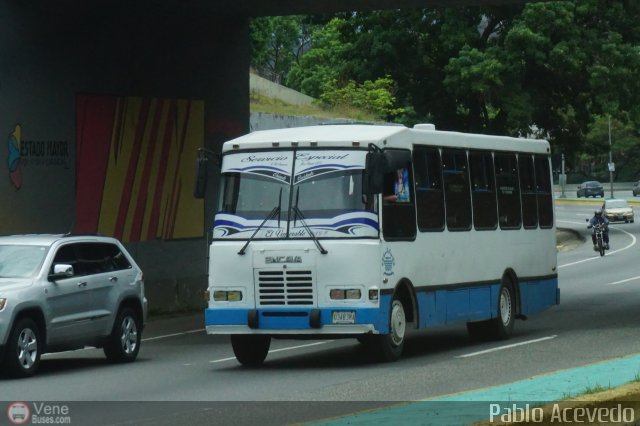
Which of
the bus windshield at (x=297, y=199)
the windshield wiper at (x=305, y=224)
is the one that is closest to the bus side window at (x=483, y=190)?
the bus windshield at (x=297, y=199)

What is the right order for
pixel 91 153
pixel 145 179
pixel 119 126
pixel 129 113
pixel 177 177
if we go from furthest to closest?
pixel 177 177, pixel 145 179, pixel 129 113, pixel 119 126, pixel 91 153

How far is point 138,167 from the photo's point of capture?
29266 millimetres

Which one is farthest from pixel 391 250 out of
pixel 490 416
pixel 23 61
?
pixel 23 61

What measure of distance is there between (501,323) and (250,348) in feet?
15.9

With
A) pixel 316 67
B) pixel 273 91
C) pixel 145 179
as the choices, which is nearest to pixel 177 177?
pixel 145 179

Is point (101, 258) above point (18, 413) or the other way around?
above

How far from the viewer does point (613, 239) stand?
205 feet

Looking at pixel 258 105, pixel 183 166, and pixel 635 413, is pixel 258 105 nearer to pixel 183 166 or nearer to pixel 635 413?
pixel 183 166

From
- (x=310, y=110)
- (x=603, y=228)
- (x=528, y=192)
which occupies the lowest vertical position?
(x=528, y=192)

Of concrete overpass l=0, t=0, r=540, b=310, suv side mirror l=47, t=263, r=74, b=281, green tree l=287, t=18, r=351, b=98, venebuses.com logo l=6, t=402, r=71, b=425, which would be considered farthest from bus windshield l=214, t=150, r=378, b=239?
green tree l=287, t=18, r=351, b=98

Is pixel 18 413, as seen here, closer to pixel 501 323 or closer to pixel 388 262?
pixel 388 262

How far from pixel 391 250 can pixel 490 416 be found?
7.32m

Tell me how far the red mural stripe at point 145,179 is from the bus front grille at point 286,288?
38.7 ft

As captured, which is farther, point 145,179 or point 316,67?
point 316,67
